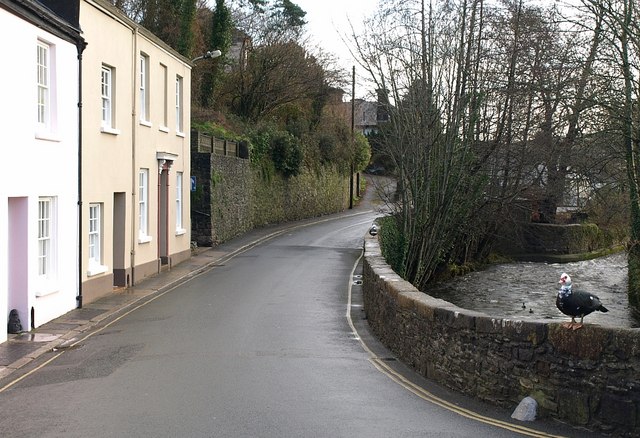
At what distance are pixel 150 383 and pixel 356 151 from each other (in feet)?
164

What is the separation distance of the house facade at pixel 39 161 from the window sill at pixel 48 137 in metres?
0.03

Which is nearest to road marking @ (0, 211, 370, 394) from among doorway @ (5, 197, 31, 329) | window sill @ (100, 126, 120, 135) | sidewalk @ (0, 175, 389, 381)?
sidewalk @ (0, 175, 389, 381)

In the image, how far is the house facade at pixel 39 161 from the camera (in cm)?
1366

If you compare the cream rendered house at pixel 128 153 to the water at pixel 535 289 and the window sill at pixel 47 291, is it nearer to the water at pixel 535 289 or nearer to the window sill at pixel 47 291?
the window sill at pixel 47 291

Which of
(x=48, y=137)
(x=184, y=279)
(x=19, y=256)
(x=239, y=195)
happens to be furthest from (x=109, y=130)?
(x=239, y=195)

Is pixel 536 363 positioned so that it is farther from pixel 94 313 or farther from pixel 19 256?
pixel 94 313

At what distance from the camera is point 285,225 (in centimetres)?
4216

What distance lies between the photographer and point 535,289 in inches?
1005

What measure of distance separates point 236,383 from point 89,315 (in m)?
7.44

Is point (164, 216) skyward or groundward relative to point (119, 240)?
skyward

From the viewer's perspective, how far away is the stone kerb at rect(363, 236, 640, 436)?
26.3ft

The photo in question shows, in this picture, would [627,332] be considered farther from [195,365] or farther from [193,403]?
[195,365]

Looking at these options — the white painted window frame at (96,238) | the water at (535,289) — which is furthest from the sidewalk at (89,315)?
the water at (535,289)

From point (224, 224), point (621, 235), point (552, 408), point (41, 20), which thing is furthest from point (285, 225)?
point (552, 408)
